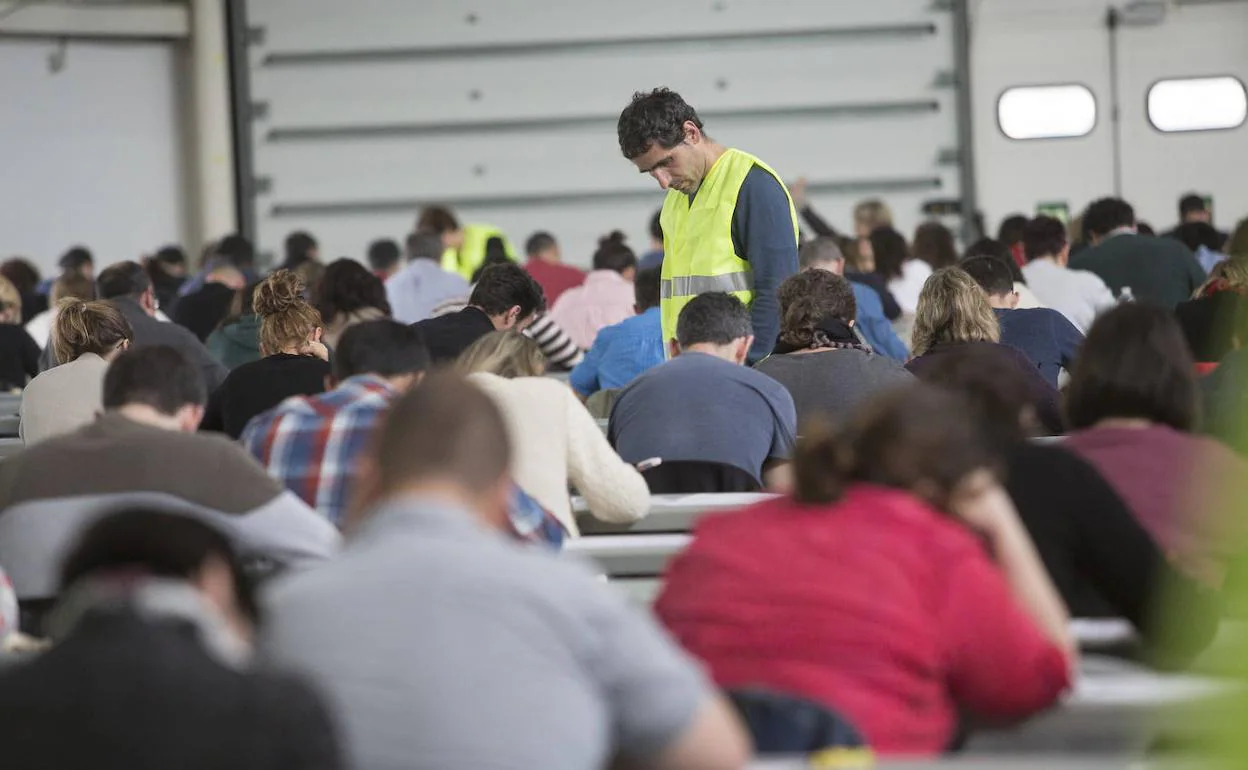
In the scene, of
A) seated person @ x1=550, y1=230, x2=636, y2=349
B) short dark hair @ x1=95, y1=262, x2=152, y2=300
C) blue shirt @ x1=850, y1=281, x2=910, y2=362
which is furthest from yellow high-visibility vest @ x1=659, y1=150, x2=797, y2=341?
seated person @ x1=550, y1=230, x2=636, y2=349

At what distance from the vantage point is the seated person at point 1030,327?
6965 millimetres

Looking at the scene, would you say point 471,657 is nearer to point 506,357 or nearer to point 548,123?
point 506,357

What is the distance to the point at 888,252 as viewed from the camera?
10586 millimetres

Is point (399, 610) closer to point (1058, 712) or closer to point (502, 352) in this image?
point (1058, 712)

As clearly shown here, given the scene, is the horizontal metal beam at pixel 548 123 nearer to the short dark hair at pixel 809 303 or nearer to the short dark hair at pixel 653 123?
the short dark hair at pixel 809 303

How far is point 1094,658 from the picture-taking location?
348cm

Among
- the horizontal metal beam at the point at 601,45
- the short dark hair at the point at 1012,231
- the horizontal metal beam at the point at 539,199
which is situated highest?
the horizontal metal beam at the point at 601,45

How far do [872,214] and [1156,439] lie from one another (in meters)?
8.57

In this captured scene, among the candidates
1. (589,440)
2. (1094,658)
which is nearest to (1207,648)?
(1094,658)

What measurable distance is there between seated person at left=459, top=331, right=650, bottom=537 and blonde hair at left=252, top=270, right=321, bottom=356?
1.52 m

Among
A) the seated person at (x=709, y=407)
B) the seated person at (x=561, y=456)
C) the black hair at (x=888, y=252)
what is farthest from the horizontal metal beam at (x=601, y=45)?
the seated person at (x=561, y=456)

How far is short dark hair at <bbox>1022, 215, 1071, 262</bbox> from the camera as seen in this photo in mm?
9555

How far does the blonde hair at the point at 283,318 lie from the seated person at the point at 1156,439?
10.2ft

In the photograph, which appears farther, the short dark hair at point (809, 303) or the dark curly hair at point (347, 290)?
the dark curly hair at point (347, 290)
